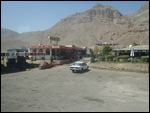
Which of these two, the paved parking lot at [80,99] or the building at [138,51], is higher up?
the building at [138,51]

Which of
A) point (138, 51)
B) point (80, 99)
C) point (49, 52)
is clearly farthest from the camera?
point (49, 52)

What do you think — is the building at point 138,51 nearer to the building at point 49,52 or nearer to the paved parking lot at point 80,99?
the building at point 49,52

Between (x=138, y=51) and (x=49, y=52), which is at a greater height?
(x=138, y=51)

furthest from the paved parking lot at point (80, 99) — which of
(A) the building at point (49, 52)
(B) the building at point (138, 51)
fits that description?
(A) the building at point (49, 52)

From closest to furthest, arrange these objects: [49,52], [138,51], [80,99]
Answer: [80,99] < [138,51] < [49,52]

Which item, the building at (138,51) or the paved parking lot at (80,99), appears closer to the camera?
the paved parking lot at (80,99)

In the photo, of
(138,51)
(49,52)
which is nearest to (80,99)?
(138,51)

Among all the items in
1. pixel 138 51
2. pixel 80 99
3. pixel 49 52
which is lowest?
pixel 80 99

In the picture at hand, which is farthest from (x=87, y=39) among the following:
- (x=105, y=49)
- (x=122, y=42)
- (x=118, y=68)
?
(x=118, y=68)

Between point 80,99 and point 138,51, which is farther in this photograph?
Result: point 138,51

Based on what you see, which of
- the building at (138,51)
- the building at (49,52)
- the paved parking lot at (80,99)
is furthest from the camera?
the building at (49,52)

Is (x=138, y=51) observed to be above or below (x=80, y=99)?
above

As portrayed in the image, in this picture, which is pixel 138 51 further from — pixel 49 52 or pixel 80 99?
pixel 80 99

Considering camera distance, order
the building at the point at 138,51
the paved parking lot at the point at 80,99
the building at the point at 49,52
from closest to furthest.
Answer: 1. the paved parking lot at the point at 80,99
2. the building at the point at 138,51
3. the building at the point at 49,52
